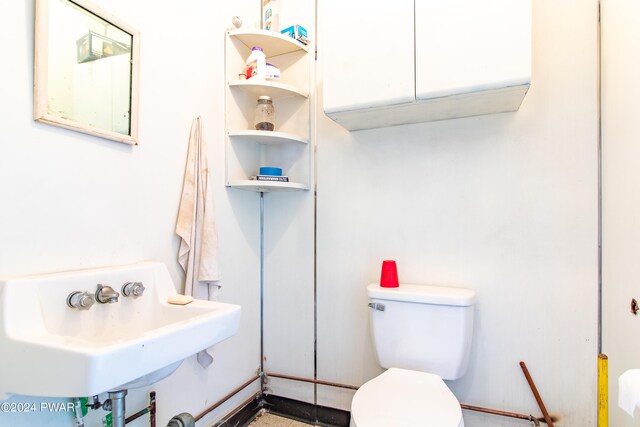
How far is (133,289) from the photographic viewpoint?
1116 mm

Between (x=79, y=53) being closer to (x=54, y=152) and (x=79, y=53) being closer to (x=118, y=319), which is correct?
(x=54, y=152)

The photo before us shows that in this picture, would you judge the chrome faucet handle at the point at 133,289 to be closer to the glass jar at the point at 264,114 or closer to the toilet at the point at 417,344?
the toilet at the point at 417,344

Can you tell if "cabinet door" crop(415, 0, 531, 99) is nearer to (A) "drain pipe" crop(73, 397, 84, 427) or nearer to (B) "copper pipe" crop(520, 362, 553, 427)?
(B) "copper pipe" crop(520, 362, 553, 427)

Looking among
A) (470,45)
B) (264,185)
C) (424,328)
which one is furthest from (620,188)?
(264,185)

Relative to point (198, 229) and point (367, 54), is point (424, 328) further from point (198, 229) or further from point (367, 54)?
point (367, 54)

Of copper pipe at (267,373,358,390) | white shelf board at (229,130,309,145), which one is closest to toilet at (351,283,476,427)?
copper pipe at (267,373,358,390)

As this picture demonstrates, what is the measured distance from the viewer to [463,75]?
122 cm

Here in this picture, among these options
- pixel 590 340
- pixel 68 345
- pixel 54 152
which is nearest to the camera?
pixel 68 345

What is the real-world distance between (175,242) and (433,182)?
3.80 feet

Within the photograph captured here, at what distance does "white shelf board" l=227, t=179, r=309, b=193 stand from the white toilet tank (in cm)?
63

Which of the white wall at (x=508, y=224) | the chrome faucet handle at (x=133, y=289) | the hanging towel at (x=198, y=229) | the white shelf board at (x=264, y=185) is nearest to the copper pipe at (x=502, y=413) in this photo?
the white wall at (x=508, y=224)

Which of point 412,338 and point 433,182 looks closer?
point 412,338

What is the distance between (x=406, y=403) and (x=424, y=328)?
1.12ft

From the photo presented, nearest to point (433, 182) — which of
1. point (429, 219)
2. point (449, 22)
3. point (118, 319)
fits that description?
point (429, 219)
